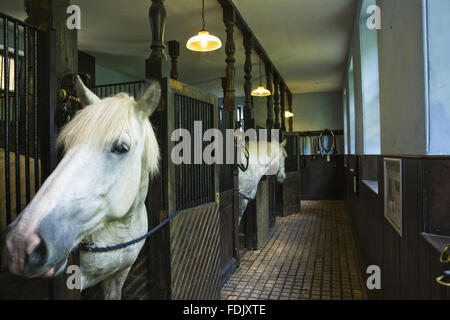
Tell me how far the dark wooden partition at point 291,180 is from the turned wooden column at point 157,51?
429cm

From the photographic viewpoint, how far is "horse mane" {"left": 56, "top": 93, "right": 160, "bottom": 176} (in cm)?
106

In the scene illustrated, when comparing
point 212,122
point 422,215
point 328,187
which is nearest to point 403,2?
point 422,215

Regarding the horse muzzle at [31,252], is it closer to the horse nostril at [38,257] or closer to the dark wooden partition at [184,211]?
the horse nostril at [38,257]

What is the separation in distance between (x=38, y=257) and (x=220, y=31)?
4833 mm

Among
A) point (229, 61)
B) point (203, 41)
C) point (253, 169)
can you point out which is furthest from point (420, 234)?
point (203, 41)

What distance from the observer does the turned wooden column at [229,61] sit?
3.10 meters

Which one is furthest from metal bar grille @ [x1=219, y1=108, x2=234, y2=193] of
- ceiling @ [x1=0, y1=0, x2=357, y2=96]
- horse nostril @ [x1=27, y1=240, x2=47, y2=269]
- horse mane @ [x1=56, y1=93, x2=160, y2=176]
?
horse nostril @ [x1=27, y1=240, x2=47, y2=269]

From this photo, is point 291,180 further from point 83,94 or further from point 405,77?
point 83,94

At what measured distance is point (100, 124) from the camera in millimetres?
1098

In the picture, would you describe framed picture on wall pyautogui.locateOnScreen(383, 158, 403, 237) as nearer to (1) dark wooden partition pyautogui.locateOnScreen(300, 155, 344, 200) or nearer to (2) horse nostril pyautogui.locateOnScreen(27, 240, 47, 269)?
(2) horse nostril pyautogui.locateOnScreen(27, 240, 47, 269)

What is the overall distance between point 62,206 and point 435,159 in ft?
4.10

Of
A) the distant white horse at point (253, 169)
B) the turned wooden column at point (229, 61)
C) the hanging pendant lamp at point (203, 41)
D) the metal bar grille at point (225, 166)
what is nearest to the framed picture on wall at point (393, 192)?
the metal bar grille at point (225, 166)

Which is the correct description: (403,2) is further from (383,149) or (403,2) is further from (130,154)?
(130,154)
